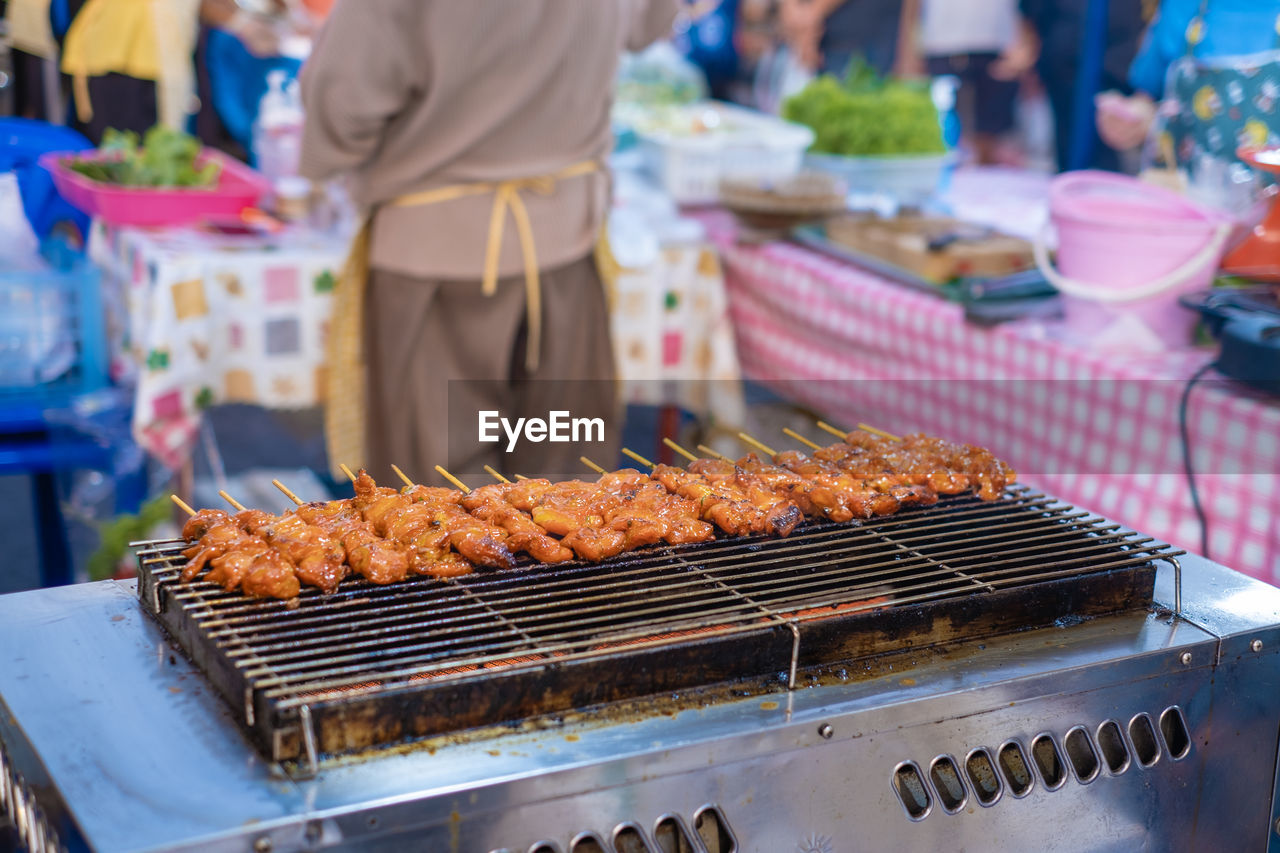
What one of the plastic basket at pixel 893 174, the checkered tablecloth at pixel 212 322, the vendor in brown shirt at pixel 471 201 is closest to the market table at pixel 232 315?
the checkered tablecloth at pixel 212 322

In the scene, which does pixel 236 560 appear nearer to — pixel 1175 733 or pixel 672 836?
pixel 672 836

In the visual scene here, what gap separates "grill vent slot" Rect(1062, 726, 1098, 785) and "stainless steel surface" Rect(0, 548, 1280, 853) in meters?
0.02

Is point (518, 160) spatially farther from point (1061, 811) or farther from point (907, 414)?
point (1061, 811)

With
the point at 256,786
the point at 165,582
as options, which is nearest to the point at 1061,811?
the point at 256,786

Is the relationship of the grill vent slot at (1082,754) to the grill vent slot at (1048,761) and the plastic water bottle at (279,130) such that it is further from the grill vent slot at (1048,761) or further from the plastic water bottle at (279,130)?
Result: the plastic water bottle at (279,130)

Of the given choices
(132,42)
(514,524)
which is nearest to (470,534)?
(514,524)

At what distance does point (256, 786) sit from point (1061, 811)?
122 centimetres

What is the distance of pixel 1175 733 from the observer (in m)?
2.03

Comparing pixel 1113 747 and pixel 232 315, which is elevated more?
pixel 232 315

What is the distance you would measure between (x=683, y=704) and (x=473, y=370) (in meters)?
2.38

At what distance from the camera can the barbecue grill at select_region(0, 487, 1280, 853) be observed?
4.99 feet

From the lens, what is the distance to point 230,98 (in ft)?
28.0

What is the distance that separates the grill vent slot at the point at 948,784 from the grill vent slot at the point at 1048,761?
5.3 inches

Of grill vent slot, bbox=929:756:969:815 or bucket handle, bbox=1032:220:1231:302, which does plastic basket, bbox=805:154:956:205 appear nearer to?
bucket handle, bbox=1032:220:1231:302
